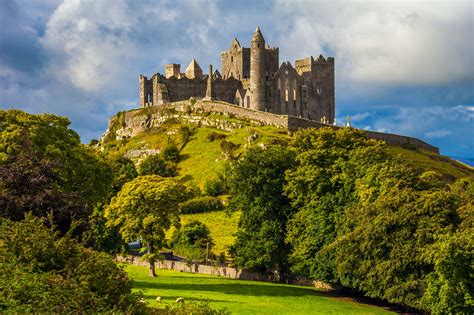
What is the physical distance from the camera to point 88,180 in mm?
56438

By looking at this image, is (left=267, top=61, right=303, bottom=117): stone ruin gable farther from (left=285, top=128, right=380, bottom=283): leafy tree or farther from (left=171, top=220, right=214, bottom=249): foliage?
(left=285, top=128, right=380, bottom=283): leafy tree

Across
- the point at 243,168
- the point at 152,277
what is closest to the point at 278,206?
the point at 243,168

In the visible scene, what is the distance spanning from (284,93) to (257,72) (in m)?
6.24

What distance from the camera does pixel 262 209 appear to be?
65.4 m

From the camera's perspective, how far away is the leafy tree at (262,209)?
64.7 m

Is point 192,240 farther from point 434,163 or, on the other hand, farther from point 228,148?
point 434,163

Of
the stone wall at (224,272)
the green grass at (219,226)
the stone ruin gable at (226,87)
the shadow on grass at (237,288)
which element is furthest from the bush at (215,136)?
the shadow on grass at (237,288)

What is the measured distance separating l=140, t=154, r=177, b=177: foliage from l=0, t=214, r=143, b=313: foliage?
266 ft

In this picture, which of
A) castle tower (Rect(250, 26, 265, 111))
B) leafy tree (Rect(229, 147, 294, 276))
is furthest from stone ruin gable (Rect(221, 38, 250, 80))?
leafy tree (Rect(229, 147, 294, 276))

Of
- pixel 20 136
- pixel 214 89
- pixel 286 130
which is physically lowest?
pixel 20 136

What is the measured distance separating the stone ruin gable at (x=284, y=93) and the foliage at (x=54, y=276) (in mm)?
98426

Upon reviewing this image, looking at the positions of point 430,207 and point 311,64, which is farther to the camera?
point 311,64

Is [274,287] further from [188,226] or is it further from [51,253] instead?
[51,253]

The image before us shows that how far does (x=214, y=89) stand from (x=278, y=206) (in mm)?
70879
